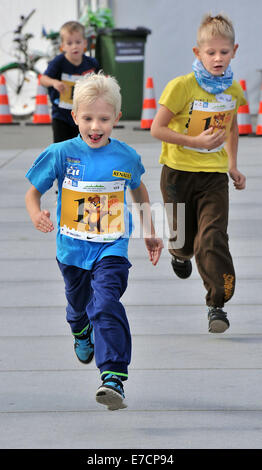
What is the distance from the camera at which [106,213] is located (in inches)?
160

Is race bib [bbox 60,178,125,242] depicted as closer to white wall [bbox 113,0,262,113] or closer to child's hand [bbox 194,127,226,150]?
child's hand [bbox 194,127,226,150]

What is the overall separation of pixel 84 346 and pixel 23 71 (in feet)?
49.4

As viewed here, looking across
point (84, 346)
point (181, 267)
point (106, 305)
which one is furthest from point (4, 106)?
point (106, 305)

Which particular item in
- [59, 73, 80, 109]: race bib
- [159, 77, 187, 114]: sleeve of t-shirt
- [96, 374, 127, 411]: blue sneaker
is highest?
[59, 73, 80, 109]: race bib

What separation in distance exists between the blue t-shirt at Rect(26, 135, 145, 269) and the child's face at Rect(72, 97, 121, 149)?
9 cm

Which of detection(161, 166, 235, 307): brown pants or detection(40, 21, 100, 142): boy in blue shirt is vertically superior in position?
detection(40, 21, 100, 142): boy in blue shirt

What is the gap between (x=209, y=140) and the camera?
497cm

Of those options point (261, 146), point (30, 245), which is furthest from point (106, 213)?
point (261, 146)

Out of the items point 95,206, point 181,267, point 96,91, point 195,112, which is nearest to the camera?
point 96,91

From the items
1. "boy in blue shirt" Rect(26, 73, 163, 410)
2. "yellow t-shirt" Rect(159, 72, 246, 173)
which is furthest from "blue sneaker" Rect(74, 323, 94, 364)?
"yellow t-shirt" Rect(159, 72, 246, 173)

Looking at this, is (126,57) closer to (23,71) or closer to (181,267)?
(23,71)

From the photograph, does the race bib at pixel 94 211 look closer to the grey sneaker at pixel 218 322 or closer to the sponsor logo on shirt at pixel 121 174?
the sponsor logo on shirt at pixel 121 174

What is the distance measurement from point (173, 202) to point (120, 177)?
135 cm

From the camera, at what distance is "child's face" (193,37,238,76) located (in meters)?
5.03
